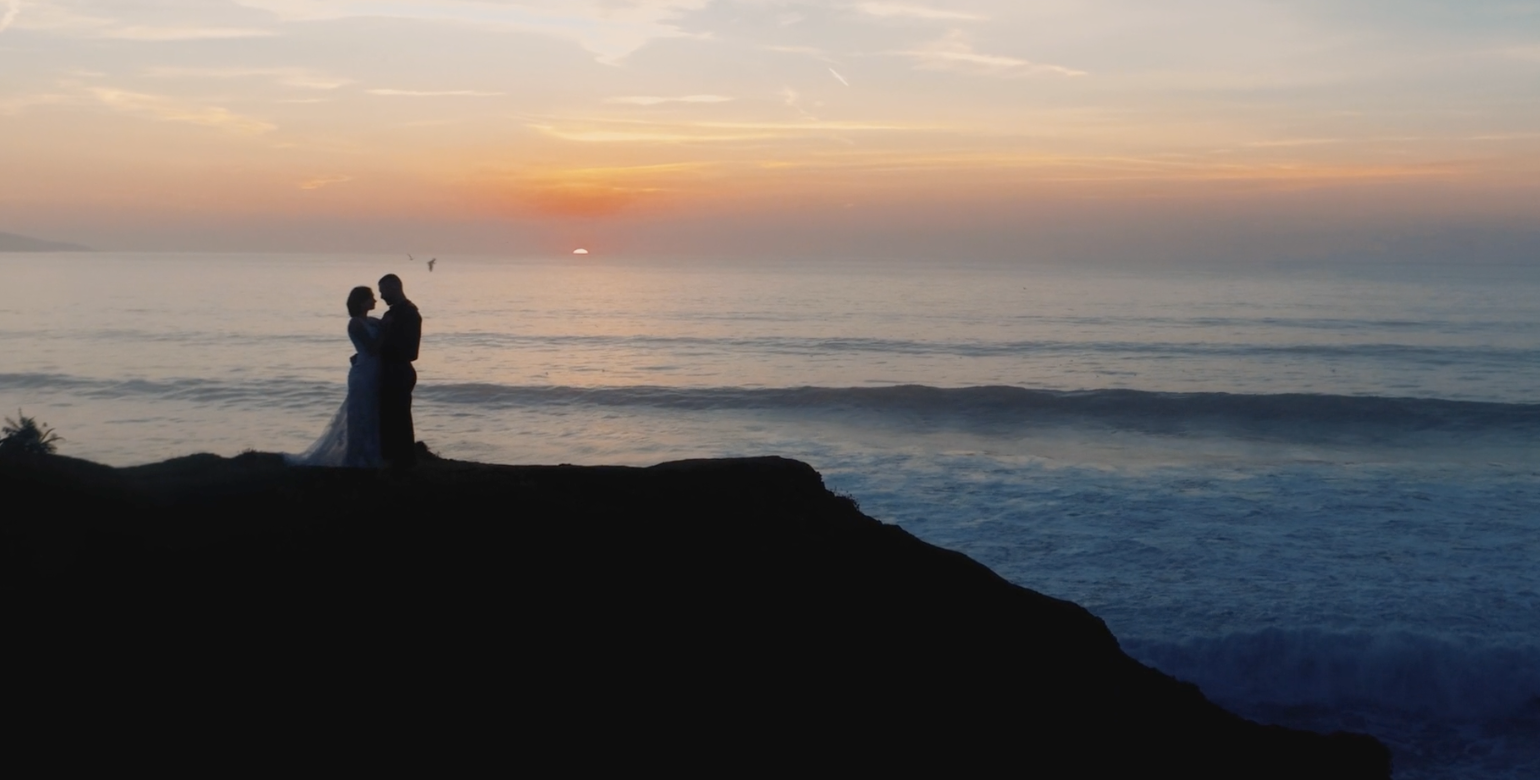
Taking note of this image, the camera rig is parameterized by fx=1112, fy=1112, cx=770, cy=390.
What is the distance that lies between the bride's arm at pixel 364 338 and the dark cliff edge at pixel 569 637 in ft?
5.20

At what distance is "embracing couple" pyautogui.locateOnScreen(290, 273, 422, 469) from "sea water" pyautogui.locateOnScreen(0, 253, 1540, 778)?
7.64 m

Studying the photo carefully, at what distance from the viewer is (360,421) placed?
9.73m

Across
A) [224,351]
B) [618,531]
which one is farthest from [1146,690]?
[224,351]

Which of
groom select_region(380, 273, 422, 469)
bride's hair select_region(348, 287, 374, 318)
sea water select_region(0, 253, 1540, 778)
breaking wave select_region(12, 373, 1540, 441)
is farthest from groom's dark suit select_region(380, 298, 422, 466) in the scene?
breaking wave select_region(12, 373, 1540, 441)

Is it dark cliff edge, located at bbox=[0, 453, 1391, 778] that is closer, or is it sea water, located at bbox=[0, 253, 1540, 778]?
dark cliff edge, located at bbox=[0, 453, 1391, 778]

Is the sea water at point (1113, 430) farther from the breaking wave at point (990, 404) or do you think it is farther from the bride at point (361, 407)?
the bride at point (361, 407)

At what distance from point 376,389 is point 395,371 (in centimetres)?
22

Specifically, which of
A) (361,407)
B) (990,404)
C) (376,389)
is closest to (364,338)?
(376,389)

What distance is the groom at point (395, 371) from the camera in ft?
31.9

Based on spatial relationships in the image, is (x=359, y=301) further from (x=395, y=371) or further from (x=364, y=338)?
(x=395, y=371)

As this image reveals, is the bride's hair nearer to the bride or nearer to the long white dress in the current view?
the bride

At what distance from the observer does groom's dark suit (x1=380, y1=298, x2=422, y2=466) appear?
9.73 meters

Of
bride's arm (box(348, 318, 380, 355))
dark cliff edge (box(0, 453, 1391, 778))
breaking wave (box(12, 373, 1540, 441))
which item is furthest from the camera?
breaking wave (box(12, 373, 1540, 441))

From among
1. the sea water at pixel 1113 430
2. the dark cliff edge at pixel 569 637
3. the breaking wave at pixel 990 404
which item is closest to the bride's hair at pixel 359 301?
the dark cliff edge at pixel 569 637
